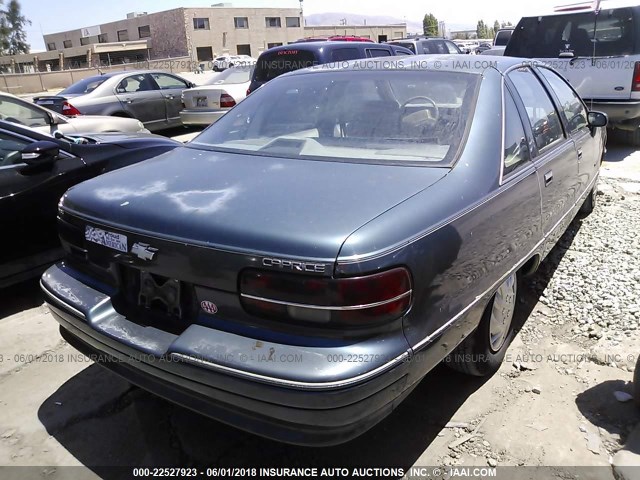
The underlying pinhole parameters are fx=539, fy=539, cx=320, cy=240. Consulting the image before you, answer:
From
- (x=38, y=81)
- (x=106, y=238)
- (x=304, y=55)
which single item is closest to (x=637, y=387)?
(x=106, y=238)

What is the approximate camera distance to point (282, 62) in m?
8.48

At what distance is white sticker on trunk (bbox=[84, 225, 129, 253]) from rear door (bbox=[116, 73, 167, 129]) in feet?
29.7

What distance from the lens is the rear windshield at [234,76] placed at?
11.2 metres

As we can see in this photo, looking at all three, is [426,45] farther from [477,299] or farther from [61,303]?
[61,303]

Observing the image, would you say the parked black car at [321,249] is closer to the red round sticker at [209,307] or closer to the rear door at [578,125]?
the red round sticker at [209,307]

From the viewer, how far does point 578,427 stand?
2.64 m

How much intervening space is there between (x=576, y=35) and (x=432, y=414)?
25.2 feet

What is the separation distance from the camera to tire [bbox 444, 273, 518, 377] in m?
2.73

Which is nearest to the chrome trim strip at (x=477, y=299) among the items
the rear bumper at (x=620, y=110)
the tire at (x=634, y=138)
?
the rear bumper at (x=620, y=110)

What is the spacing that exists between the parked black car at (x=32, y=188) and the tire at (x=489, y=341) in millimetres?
3079

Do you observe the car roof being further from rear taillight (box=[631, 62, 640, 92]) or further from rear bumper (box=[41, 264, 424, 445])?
rear taillight (box=[631, 62, 640, 92])

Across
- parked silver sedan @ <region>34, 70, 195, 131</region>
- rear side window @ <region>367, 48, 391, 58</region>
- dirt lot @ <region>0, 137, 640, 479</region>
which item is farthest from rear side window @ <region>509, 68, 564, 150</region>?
parked silver sedan @ <region>34, 70, 195, 131</region>

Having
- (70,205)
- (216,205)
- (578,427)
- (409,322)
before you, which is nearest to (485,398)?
(578,427)

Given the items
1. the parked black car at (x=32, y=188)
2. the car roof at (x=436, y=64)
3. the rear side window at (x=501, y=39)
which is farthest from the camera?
the rear side window at (x=501, y=39)
